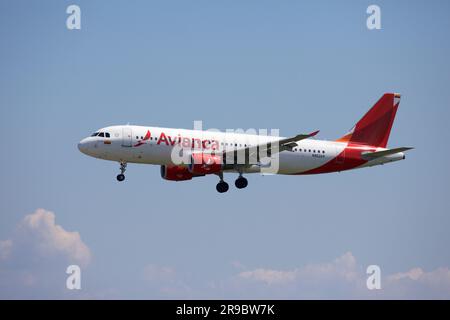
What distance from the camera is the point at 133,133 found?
3167 inches

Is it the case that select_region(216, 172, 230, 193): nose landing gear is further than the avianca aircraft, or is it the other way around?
select_region(216, 172, 230, 193): nose landing gear

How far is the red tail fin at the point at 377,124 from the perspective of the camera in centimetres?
8981

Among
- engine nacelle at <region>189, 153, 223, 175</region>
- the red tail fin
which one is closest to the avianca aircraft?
engine nacelle at <region>189, 153, 223, 175</region>

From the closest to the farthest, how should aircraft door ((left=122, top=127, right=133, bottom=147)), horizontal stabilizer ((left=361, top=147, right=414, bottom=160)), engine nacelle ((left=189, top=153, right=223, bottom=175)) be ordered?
aircraft door ((left=122, top=127, right=133, bottom=147)) → engine nacelle ((left=189, top=153, right=223, bottom=175)) → horizontal stabilizer ((left=361, top=147, right=414, bottom=160))

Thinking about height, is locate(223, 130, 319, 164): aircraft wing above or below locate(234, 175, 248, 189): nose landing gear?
above

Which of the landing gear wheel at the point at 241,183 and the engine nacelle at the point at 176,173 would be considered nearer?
the landing gear wheel at the point at 241,183

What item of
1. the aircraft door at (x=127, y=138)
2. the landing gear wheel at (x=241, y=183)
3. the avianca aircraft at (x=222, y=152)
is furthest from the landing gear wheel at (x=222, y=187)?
the aircraft door at (x=127, y=138)

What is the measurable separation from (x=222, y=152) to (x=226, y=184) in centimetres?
375

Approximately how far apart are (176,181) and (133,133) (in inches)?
287

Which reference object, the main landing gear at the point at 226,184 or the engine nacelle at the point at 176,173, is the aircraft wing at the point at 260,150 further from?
the engine nacelle at the point at 176,173

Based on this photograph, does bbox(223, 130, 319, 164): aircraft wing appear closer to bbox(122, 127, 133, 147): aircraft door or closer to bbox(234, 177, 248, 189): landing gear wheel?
bbox(234, 177, 248, 189): landing gear wheel

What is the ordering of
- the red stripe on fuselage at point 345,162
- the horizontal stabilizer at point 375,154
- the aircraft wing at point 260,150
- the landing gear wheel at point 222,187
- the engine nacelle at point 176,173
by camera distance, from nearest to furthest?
the aircraft wing at point 260,150 < the landing gear wheel at point 222,187 < the engine nacelle at point 176,173 < the horizontal stabilizer at point 375,154 < the red stripe on fuselage at point 345,162

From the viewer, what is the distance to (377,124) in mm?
90812

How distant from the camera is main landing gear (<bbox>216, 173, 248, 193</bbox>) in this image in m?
83.5
